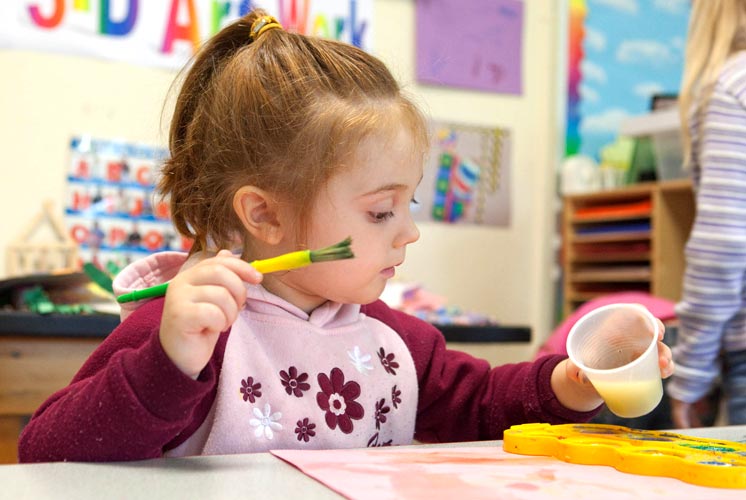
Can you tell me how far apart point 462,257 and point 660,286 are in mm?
597

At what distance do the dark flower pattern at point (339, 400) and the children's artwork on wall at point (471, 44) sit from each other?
1.91 meters

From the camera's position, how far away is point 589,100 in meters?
2.91

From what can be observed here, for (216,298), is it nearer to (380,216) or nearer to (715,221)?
(380,216)

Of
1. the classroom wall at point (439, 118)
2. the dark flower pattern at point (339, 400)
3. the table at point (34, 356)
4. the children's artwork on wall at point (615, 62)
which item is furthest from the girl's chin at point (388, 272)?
the children's artwork on wall at point (615, 62)

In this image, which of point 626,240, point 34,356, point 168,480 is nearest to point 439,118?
point 626,240

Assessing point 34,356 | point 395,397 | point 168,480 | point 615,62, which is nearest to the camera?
point 168,480

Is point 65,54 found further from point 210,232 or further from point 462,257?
point 210,232

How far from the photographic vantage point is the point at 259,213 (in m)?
0.87

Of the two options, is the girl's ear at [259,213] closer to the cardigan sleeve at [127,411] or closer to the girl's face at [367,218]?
the girl's face at [367,218]

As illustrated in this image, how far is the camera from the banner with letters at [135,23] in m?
2.15

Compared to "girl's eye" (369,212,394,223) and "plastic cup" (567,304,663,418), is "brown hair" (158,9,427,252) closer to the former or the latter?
"girl's eye" (369,212,394,223)

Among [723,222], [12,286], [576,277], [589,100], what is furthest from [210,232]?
[589,100]

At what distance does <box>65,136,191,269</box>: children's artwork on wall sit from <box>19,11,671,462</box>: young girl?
136 centimetres

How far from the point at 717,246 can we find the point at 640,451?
101 cm
